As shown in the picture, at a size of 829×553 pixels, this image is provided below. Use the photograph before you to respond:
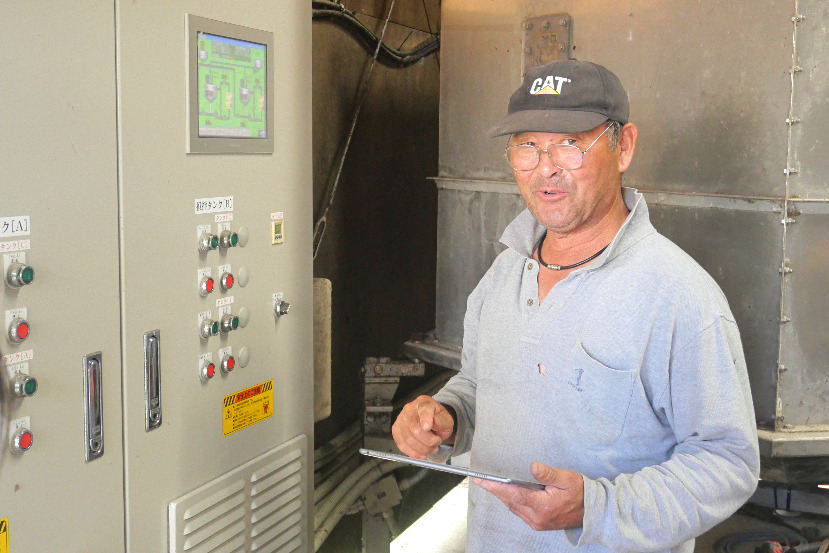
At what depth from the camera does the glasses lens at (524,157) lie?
145cm

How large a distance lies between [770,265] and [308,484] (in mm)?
1261

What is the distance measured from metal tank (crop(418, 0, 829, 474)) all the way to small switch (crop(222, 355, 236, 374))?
1181mm

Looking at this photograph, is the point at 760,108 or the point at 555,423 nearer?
the point at 555,423

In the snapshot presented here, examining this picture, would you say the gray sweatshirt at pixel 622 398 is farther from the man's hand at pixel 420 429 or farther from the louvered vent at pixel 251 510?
the louvered vent at pixel 251 510

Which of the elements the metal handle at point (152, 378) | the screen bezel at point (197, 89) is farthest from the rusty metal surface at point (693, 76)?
the metal handle at point (152, 378)

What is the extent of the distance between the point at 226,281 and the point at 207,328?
10 cm

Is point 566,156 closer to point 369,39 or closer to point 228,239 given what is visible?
point 228,239

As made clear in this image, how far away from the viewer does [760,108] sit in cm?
198

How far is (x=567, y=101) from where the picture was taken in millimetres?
1401

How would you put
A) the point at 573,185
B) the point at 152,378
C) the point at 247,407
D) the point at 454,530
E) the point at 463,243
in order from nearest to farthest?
the point at 573,185 < the point at 152,378 < the point at 247,407 < the point at 463,243 < the point at 454,530

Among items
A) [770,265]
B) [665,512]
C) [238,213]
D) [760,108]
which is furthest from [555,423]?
[760,108]

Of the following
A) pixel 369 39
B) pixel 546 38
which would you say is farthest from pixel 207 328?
pixel 369 39

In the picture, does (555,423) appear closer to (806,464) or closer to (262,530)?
(262,530)

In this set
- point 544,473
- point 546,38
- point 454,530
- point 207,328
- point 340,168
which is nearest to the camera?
point 544,473
